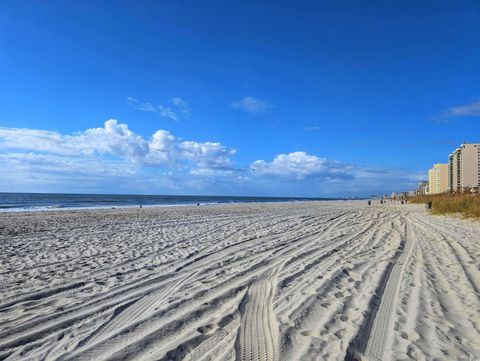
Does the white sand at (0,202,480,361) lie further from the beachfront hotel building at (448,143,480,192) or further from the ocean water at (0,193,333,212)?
the beachfront hotel building at (448,143,480,192)

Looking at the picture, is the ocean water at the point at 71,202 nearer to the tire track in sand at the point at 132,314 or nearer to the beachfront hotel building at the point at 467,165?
the tire track in sand at the point at 132,314

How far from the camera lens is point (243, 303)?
4.63 metres

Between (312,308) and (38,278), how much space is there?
505 centimetres

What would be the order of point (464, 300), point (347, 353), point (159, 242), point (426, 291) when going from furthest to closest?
point (159, 242) → point (426, 291) → point (464, 300) → point (347, 353)

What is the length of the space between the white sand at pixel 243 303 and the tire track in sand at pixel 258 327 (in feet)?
0.05

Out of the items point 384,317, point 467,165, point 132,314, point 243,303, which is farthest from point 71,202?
point 467,165

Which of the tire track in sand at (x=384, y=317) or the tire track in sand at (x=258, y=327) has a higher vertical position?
the tire track in sand at (x=384, y=317)

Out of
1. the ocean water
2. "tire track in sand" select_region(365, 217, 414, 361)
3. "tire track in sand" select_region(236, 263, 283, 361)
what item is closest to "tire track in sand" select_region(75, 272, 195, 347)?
"tire track in sand" select_region(236, 263, 283, 361)

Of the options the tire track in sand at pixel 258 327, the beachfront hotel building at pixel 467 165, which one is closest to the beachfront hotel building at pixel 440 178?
the beachfront hotel building at pixel 467 165

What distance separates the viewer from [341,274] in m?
6.09

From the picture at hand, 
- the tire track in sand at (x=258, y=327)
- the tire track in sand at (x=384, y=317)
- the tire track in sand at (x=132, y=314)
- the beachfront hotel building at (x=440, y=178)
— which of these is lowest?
the tire track in sand at (x=132, y=314)

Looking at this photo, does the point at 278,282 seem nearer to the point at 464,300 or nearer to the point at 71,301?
the point at 464,300

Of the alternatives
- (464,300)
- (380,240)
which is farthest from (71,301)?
(380,240)

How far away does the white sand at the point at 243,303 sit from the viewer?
3346 mm
